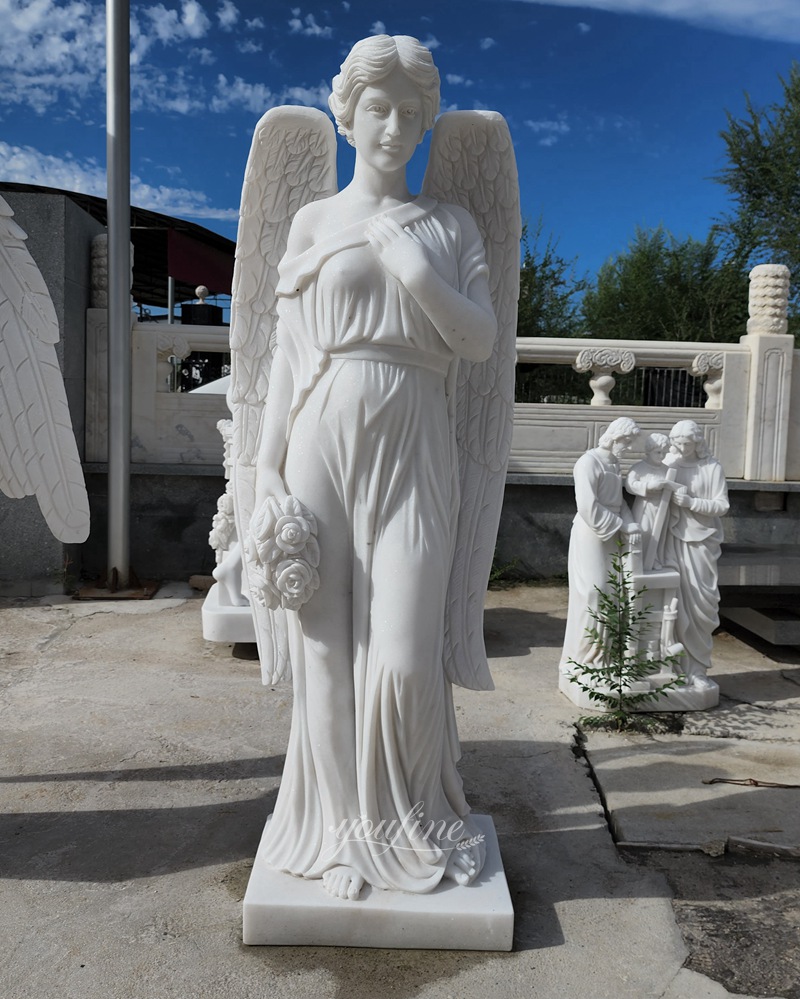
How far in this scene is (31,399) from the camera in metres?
2.97

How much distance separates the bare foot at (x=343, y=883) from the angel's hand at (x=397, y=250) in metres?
1.65

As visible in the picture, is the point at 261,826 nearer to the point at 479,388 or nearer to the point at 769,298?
the point at 479,388

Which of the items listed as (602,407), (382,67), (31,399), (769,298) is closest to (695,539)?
(602,407)

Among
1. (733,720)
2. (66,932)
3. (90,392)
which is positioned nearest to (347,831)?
(66,932)

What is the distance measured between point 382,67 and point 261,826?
258cm

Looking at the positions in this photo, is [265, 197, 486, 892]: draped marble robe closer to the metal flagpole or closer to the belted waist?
the belted waist

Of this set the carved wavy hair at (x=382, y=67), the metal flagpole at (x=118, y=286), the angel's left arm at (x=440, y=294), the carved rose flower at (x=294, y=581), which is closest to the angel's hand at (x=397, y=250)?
the angel's left arm at (x=440, y=294)

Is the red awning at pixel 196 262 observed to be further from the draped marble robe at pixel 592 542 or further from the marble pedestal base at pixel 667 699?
the marble pedestal base at pixel 667 699

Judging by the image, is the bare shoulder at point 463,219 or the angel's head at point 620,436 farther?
the angel's head at point 620,436

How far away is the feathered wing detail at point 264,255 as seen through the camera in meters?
2.67

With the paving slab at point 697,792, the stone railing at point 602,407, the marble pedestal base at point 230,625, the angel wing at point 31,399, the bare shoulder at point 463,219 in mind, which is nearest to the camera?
the bare shoulder at point 463,219

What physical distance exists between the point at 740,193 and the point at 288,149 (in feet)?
58.0

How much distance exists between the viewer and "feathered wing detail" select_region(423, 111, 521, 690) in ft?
8.83

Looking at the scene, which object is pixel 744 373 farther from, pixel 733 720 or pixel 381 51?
pixel 381 51
